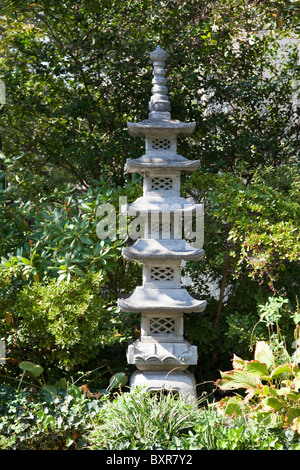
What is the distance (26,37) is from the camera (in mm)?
8258

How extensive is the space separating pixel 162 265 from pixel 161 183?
882mm

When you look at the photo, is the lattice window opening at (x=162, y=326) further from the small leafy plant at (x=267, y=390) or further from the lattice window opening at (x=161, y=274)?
the small leafy plant at (x=267, y=390)

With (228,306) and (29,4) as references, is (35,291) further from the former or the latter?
(29,4)

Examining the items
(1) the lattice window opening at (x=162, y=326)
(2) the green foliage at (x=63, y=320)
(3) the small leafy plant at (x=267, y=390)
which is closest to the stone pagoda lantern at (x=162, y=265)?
(1) the lattice window opening at (x=162, y=326)

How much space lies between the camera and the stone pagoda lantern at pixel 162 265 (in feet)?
17.4

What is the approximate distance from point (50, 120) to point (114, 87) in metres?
1.42

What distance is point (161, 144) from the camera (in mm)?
5777

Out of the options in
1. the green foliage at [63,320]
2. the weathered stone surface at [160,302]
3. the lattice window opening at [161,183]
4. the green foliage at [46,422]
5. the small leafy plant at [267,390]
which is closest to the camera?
the small leafy plant at [267,390]

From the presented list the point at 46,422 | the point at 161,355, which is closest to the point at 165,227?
the point at 161,355

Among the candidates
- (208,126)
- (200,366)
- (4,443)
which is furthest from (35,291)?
(208,126)

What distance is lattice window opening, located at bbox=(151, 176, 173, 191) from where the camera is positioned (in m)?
5.65

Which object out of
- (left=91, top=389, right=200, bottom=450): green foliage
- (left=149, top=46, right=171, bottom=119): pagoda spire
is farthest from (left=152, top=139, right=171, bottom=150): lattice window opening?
(left=91, top=389, right=200, bottom=450): green foliage

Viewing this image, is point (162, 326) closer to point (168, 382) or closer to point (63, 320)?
point (168, 382)

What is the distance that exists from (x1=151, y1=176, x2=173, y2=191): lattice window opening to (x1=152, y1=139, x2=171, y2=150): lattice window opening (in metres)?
0.35
